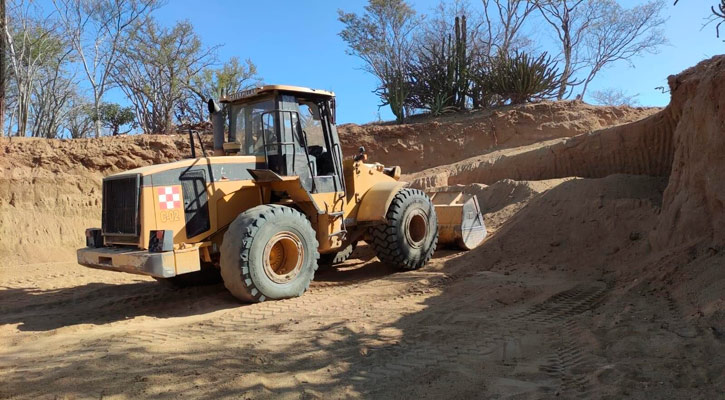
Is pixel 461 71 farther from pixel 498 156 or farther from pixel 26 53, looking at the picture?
pixel 26 53

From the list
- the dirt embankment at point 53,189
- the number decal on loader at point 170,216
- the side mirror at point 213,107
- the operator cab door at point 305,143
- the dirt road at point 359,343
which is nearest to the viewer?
the dirt road at point 359,343

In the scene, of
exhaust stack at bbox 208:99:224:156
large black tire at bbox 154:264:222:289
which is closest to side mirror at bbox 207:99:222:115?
exhaust stack at bbox 208:99:224:156

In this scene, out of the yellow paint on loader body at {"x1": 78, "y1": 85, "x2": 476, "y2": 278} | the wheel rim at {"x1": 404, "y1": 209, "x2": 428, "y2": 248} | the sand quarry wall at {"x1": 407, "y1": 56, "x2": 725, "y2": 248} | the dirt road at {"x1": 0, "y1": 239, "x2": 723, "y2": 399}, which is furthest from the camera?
the wheel rim at {"x1": 404, "y1": 209, "x2": 428, "y2": 248}

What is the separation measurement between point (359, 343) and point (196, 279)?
3975 millimetres

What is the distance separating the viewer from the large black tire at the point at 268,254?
→ 5.96 metres

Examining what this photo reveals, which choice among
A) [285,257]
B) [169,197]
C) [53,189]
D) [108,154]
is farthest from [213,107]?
[108,154]

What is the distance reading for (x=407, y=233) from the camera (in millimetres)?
8008

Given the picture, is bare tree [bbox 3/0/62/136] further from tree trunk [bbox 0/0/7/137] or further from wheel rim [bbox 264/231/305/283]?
wheel rim [bbox 264/231/305/283]

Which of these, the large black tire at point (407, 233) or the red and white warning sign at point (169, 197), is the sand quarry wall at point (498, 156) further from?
the red and white warning sign at point (169, 197)

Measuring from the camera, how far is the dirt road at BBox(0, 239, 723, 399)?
3.44 m

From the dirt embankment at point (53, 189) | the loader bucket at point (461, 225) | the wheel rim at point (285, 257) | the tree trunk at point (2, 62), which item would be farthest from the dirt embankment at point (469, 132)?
the wheel rim at point (285, 257)

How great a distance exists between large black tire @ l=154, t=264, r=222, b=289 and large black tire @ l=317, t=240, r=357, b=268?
5.84 ft

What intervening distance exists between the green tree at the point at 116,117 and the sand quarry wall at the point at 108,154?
575 cm

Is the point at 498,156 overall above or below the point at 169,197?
above
